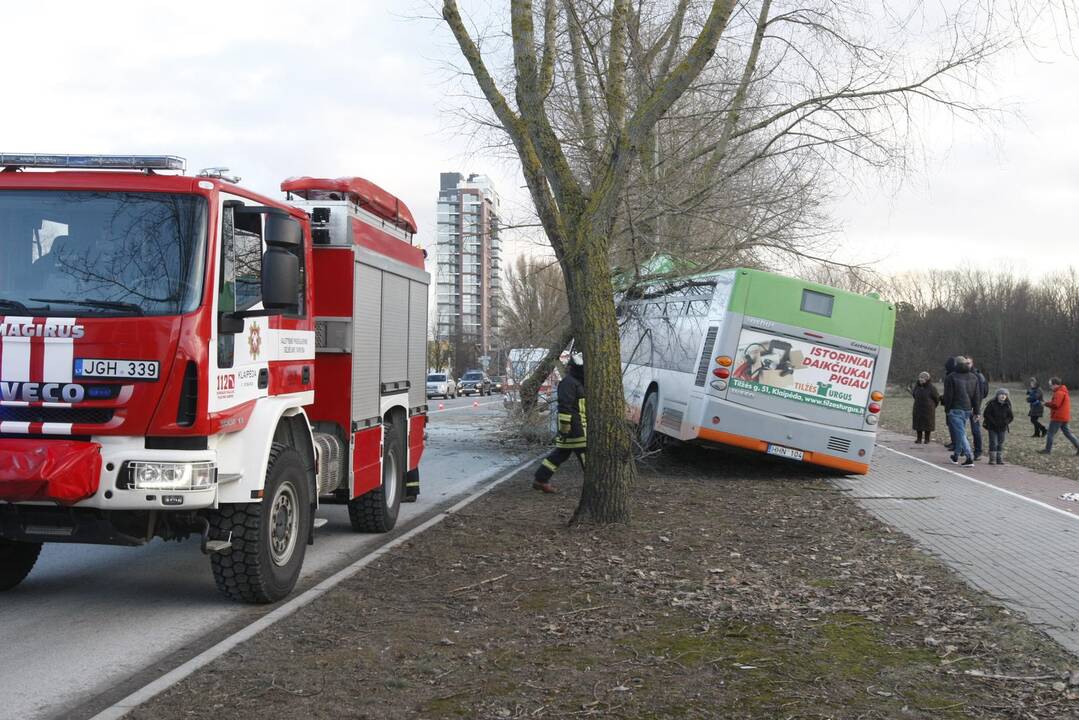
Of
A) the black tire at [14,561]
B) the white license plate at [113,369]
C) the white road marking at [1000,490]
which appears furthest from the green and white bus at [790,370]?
the white license plate at [113,369]

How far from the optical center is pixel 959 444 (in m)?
19.3

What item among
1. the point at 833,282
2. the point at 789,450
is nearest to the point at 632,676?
the point at 789,450

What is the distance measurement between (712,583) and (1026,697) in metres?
2.78

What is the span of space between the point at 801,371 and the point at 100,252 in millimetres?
11145

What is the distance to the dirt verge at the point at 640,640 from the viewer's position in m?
4.85

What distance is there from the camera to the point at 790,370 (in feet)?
50.1

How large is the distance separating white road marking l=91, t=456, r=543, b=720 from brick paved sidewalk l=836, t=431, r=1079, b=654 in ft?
15.4

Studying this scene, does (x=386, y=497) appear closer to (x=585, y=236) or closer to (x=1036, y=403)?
(x=585, y=236)

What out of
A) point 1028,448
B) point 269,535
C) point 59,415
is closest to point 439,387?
point 1028,448

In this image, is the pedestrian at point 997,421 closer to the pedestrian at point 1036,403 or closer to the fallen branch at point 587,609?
the pedestrian at point 1036,403

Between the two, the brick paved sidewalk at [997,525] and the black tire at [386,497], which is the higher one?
the black tire at [386,497]

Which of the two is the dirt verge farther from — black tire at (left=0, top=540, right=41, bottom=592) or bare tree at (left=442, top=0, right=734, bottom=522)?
black tire at (left=0, top=540, right=41, bottom=592)

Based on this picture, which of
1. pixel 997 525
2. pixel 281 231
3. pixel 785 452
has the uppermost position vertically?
pixel 281 231

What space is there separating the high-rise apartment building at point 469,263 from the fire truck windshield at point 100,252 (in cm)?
868
